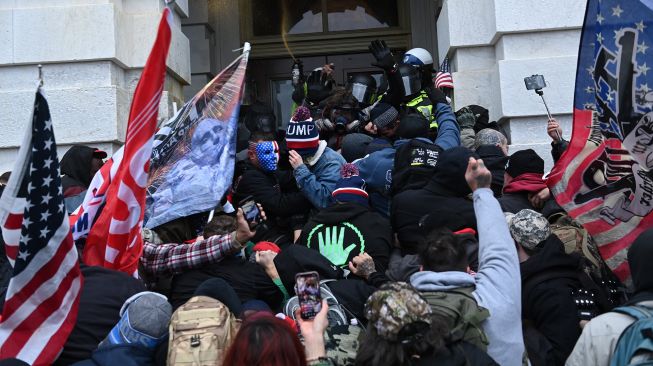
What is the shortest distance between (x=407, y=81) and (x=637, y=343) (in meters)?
4.60

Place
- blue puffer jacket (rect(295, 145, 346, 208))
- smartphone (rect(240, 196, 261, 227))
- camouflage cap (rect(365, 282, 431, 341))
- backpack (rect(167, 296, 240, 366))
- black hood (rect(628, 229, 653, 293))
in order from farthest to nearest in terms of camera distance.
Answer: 1. blue puffer jacket (rect(295, 145, 346, 208))
2. smartphone (rect(240, 196, 261, 227))
3. backpack (rect(167, 296, 240, 366))
4. black hood (rect(628, 229, 653, 293))
5. camouflage cap (rect(365, 282, 431, 341))

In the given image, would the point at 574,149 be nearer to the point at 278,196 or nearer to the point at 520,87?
the point at 278,196

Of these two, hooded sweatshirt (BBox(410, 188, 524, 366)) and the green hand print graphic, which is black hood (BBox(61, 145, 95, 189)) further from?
hooded sweatshirt (BBox(410, 188, 524, 366))

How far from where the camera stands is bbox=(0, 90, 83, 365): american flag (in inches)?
176

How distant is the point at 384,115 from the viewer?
25.1ft

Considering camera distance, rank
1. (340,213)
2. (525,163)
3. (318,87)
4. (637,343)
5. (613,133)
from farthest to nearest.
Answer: (318,87) < (525,163) < (340,213) < (613,133) < (637,343)

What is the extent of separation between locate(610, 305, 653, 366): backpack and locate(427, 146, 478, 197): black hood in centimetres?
197

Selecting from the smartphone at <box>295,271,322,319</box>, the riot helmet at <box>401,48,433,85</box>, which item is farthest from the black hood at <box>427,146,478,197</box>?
the riot helmet at <box>401,48,433,85</box>

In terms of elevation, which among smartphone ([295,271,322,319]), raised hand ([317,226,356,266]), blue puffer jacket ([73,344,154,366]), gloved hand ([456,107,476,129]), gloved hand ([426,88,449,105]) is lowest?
blue puffer jacket ([73,344,154,366])

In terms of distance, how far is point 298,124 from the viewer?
23.1 feet

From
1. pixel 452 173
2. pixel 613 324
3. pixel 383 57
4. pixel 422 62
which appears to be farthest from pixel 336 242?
pixel 422 62

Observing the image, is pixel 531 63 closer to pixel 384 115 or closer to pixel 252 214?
pixel 384 115

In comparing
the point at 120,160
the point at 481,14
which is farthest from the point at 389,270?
the point at 481,14

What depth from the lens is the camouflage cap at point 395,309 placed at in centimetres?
388
